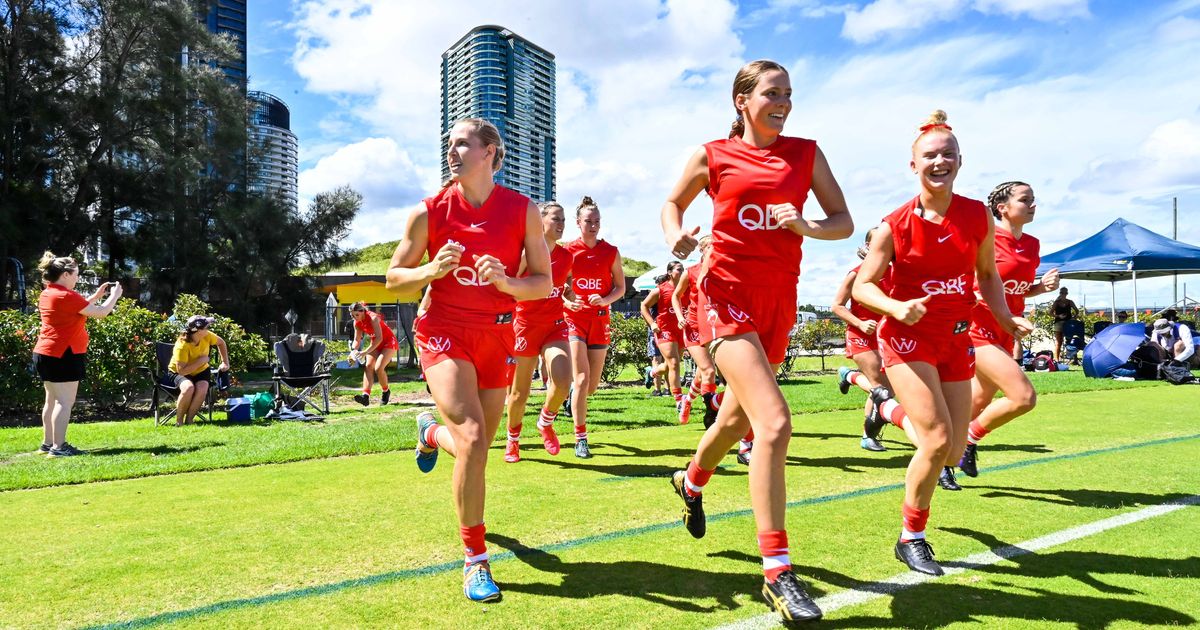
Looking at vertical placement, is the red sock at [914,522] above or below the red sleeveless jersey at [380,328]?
below

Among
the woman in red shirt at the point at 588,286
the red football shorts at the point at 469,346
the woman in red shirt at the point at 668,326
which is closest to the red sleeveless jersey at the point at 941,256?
the red football shorts at the point at 469,346

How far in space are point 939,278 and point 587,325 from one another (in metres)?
4.00

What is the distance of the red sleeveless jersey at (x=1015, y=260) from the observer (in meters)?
5.50

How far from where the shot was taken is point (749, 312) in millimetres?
3395

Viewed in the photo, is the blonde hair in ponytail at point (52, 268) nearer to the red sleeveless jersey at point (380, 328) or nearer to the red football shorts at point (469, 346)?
the red sleeveless jersey at point (380, 328)

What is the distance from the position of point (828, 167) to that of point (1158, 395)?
1194 cm

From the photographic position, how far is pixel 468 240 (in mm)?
3549

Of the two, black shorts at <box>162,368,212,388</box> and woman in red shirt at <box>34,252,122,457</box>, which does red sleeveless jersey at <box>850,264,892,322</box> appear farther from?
black shorts at <box>162,368,212,388</box>

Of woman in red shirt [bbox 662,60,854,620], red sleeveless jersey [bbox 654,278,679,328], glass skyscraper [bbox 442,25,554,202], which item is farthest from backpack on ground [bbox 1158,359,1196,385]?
glass skyscraper [bbox 442,25,554,202]

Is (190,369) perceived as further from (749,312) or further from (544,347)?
(749,312)

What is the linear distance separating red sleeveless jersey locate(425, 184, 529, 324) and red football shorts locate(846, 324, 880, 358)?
4.81 metres

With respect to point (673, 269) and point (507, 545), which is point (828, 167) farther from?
point (673, 269)

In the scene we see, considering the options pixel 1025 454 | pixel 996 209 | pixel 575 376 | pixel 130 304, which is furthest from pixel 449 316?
pixel 130 304

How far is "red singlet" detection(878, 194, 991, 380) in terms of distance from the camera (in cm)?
385
